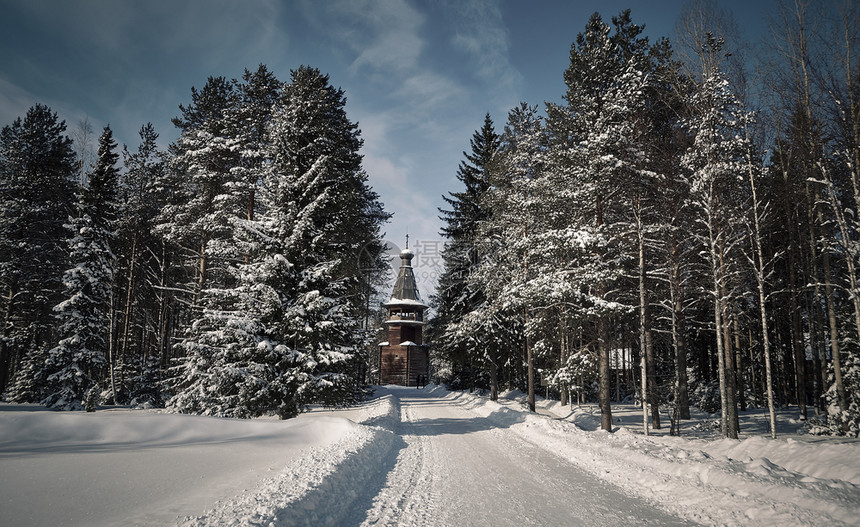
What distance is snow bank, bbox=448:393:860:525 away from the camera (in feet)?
16.9

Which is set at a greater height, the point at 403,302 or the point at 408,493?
the point at 403,302

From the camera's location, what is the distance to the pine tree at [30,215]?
66.7ft

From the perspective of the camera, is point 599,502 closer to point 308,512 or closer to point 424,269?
point 308,512

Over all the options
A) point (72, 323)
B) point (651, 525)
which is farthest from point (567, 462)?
point (72, 323)

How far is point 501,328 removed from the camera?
21297 mm

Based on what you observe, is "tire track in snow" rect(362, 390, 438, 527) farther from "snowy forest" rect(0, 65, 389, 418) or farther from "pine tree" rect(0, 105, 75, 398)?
"pine tree" rect(0, 105, 75, 398)

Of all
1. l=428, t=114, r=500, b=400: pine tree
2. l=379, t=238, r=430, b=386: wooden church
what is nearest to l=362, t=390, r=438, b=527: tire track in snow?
l=428, t=114, r=500, b=400: pine tree

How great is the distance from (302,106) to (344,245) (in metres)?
5.37

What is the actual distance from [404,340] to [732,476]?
136ft

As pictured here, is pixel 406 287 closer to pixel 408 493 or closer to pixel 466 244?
pixel 466 244

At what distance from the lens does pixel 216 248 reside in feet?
47.9

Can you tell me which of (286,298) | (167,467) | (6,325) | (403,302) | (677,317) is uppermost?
→ (403,302)

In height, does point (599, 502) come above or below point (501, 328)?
below

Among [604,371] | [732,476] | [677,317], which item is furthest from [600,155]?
[732,476]
